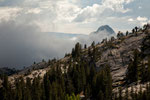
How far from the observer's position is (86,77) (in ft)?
550

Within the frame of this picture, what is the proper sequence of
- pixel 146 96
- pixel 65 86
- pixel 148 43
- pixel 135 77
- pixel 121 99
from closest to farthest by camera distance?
1. pixel 146 96
2. pixel 121 99
3. pixel 135 77
4. pixel 65 86
5. pixel 148 43

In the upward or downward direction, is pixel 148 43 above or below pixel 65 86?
above

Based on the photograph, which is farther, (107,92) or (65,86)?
(65,86)

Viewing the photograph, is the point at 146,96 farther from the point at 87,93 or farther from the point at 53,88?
the point at 53,88

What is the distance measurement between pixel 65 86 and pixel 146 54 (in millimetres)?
83613

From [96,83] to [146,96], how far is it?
51806 millimetres

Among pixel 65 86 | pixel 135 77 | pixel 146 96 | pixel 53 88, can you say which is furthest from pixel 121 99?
pixel 65 86

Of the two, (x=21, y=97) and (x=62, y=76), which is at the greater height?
(x=62, y=76)

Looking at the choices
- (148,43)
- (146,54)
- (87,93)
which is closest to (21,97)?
(87,93)

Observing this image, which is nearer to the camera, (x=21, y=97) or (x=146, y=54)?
(x=21, y=97)

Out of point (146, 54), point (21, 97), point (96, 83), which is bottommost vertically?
point (21, 97)

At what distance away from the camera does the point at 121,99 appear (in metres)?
107

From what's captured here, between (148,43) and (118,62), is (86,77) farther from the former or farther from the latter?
(148,43)

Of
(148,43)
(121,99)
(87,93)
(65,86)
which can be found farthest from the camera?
(148,43)
